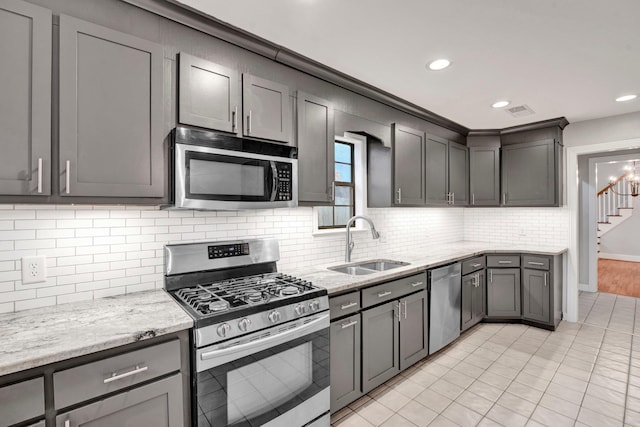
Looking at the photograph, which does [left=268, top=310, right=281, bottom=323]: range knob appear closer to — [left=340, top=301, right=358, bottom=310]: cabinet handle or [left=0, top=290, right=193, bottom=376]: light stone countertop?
[left=0, top=290, right=193, bottom=376]: light stone countertop

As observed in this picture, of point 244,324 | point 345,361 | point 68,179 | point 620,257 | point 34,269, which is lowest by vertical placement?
point 620,257

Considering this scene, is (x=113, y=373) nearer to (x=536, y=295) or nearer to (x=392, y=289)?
(x=392, y=289)

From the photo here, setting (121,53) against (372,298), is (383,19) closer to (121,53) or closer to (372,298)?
(121,53)

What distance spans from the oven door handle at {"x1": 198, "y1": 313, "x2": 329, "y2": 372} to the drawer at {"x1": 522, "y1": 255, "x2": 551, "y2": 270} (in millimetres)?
3067

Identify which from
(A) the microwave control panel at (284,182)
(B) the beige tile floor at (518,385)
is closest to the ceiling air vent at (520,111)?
(B) the beige tile floor at (518,385)

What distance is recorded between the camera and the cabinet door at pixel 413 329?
8.65 ft

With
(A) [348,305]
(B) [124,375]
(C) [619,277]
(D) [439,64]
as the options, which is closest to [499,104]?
(D) [439,64]

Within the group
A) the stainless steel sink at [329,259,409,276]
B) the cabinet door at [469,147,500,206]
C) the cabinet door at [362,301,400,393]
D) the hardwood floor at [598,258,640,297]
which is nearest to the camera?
the cabinet door at [362,301,400,393]

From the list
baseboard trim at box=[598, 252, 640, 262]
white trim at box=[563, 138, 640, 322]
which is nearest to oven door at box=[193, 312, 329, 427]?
white trim at box=[563, 138, 640, 322]

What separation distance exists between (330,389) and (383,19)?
2.29 metres

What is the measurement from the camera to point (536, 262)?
12.4 ft

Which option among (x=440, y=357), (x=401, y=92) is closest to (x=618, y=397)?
(x=440, y=357)

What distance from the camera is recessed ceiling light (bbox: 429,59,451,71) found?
237cm

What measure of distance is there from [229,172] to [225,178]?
5 centimetres
